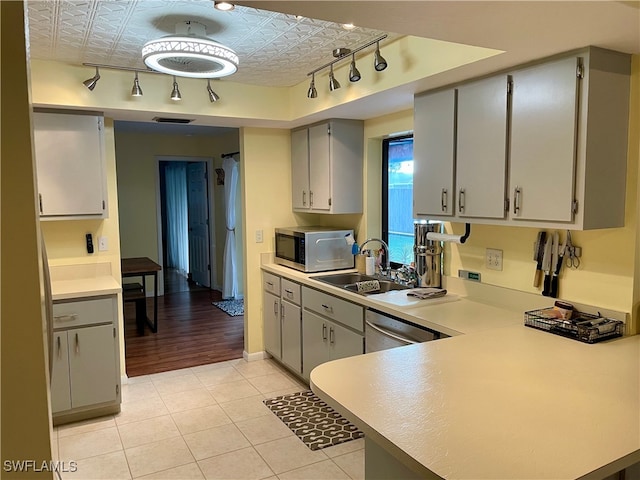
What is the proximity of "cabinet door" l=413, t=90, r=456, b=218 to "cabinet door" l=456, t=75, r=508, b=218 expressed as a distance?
0.06m

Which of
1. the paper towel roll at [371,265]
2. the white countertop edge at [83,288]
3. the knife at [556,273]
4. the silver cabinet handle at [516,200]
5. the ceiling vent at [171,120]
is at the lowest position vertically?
the white countertop edge at [83,288]

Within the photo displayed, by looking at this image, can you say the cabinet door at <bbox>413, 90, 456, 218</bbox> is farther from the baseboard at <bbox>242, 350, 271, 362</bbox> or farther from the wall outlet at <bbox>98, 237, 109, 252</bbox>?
the wall outlet at <bbox>98, 237, 109, 252</bbox>

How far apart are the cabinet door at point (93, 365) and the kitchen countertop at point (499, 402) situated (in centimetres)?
211

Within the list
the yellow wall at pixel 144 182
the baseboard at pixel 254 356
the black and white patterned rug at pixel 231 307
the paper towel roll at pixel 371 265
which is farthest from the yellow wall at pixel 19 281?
the yellow wall at pixel 144 182

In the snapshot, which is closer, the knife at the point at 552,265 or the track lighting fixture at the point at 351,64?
the knife at the point at 552,265

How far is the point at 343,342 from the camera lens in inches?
130

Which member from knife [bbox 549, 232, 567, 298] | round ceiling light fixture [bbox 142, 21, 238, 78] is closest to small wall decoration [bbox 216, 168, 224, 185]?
round ceiling light fixture [bbox 142, 21, 238, 78]

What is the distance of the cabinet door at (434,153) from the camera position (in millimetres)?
2676

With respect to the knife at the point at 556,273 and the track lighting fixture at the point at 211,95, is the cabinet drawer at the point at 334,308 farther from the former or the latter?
the track lighting fixture at the point at 211,95

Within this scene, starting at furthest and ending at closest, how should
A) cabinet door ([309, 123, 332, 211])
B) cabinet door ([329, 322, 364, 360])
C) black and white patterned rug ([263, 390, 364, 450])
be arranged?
cabinet door ([309, 123, 332, 211])
cabinet door ([329, 322, 364, 360])
black and white patterned rug ([263, 390, 364, 450])

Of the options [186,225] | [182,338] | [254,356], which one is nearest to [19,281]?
[254,356]

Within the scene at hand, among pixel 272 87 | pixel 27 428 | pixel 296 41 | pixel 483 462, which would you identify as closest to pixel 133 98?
pixel 272 87

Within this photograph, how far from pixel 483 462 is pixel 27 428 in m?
1.04

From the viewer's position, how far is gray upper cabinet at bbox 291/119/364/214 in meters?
3.90
